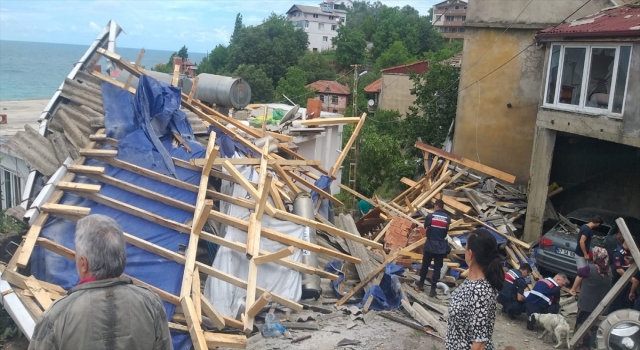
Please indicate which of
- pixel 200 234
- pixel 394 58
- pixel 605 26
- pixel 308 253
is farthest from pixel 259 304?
pixel 394 58

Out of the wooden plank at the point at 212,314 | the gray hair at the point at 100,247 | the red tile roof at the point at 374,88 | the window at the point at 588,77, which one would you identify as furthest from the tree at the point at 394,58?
the gray hair at the point at 100,247

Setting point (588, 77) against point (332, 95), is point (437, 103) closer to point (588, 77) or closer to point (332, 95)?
point (588, 77)

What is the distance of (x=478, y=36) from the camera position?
1770 centimetres

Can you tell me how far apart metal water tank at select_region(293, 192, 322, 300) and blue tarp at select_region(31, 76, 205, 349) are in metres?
1.85

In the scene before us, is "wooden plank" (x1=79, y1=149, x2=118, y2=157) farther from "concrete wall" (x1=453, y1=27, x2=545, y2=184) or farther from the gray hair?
"concrete wall" (x1=453, y1=27, x2=545, y2=184)

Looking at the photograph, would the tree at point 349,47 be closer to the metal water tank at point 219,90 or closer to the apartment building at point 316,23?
the apartment building at point 316,23

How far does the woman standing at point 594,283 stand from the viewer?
26.8 ft

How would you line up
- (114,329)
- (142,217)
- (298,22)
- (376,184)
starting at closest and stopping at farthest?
1. (114,329)
2. (142,217)
3. (376,184)
4. (298,22)

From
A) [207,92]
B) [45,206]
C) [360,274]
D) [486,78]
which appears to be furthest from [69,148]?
[486,78]

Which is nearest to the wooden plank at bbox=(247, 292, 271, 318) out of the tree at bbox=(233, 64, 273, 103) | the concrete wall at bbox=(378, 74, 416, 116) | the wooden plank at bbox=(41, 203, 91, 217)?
the wooden plank at bbox=(41, 203, 91, 217)

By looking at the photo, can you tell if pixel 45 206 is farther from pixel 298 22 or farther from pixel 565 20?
→ pixel 298 22

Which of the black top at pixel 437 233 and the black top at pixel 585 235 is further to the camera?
the black top at pixel 585 235

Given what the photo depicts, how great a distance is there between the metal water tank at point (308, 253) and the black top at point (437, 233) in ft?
Answer: 6.94

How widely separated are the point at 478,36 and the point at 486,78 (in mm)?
1394
